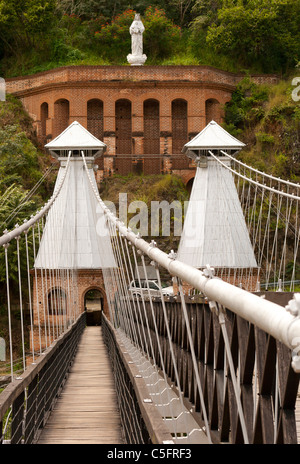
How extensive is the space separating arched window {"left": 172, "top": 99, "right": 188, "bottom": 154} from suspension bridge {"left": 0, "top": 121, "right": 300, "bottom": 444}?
12.5 meters

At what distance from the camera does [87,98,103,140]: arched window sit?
31.5 meters

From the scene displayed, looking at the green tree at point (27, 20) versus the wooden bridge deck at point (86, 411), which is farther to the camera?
the green tree at point (27, 20)

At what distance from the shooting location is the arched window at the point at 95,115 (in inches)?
1240

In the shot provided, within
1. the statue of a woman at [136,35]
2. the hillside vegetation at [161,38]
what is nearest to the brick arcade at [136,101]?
the statue of a woman at [136,35]

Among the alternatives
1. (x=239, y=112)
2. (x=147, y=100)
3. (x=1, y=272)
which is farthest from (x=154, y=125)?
(x=1, y=272)

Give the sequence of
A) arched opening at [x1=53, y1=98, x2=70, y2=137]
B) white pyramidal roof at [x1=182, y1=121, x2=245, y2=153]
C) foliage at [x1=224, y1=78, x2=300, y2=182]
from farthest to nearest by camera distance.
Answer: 1. arched opening at [x1=53, y1=98, x2=70, y2=137]
2. foliage at [x1=224, y1=78, x2=300, y2=182]
3. white pyramidal roof at [x1=182, y1=121, x2=245, y2=153]

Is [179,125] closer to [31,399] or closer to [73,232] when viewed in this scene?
[73,232]

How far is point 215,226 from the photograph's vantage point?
59.5 feet

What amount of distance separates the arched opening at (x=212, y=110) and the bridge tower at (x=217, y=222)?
39.6 feet

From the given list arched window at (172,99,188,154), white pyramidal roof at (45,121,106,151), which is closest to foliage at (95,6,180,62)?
arched window at (172,99,188,154)

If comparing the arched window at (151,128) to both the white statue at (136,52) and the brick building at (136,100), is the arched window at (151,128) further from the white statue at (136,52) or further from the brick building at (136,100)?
the white statue at (136,52)

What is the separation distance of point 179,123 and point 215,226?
554 inches

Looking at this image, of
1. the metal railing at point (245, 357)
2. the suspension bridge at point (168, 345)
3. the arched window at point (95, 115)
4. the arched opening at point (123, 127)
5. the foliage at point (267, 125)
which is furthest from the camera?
the arched opening at point (123, 127)
